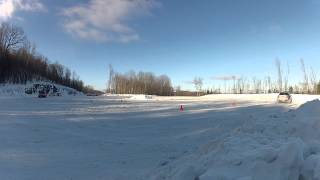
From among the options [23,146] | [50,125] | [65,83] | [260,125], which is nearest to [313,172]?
[260,125]

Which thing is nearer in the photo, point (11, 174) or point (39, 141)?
point (11, 174)

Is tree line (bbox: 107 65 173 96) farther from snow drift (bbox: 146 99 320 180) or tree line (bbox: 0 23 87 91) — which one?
snow drift (bbox: 146 99 320 180)

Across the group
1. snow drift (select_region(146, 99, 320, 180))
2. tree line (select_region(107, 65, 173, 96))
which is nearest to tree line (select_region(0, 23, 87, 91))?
tree line (select_region(107, 65, 173, 96))

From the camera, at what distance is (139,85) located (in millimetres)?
164375

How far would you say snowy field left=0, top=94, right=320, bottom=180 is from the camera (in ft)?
22.2

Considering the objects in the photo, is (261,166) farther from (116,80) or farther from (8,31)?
(116,80)

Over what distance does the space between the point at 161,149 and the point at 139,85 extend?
490 ft

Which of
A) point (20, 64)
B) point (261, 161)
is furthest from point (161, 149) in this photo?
point (20, 64)

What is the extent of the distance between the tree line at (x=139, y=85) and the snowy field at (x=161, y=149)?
445 ft

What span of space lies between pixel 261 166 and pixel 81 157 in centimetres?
831

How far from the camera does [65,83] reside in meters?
137

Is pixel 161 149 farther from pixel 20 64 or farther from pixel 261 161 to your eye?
pixel 20 64

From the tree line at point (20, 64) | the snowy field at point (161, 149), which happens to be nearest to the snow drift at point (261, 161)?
the snowy field at point (161, 149)

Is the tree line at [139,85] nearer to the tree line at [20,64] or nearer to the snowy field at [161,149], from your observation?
the tree line at [20,64]
